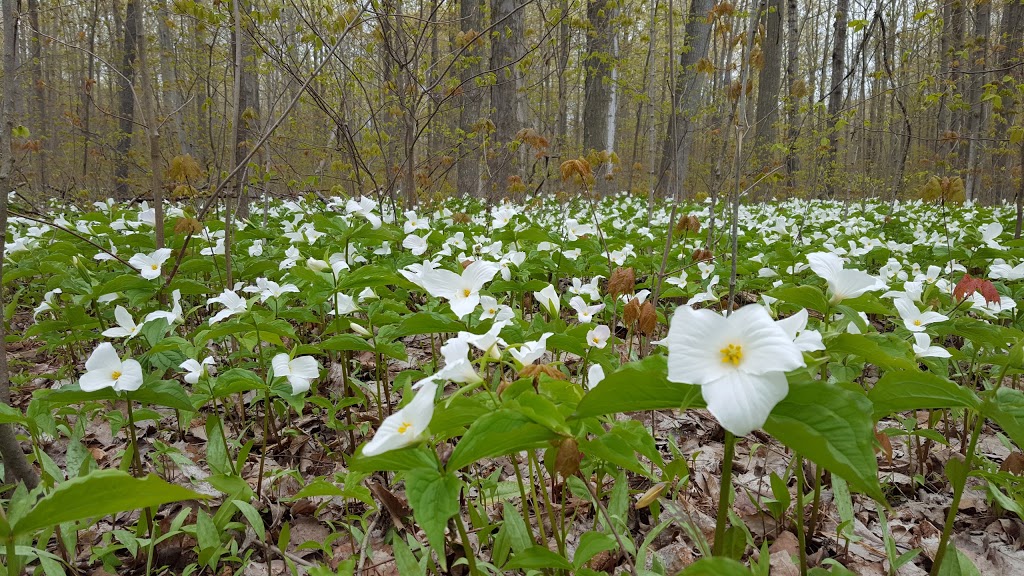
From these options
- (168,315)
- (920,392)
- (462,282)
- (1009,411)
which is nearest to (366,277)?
(462,282)

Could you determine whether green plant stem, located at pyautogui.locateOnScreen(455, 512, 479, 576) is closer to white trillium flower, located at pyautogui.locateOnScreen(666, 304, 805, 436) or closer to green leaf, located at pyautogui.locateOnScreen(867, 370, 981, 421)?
white trillium flower, located at pyautogui.locateOnScreen(666, 304, 805, 436)

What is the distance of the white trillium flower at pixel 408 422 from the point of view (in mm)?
799

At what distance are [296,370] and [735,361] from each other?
1298mm

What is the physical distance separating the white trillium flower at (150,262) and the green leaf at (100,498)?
1.68 m

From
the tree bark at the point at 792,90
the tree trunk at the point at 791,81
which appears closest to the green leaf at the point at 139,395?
the tree bark at the point at 792,90

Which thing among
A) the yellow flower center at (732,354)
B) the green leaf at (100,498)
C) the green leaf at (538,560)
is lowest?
the green leaf at (538,560)

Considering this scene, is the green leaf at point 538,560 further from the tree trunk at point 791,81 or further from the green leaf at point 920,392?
the tree trunk at point 791,81

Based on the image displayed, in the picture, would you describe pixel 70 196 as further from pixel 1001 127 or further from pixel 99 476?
pixel 1001 127

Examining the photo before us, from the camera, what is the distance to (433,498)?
845 mm

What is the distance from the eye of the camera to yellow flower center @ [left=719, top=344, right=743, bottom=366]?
30.4 inches

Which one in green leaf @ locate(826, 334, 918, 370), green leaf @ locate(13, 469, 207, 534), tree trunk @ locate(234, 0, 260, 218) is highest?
tree trunk @ locate(234, 0, 260, 218)

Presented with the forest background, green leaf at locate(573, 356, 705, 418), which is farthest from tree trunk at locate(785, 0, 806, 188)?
Answer: green leaf at locate(573, 356, 705, 418)

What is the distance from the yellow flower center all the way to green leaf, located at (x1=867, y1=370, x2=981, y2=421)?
28cm

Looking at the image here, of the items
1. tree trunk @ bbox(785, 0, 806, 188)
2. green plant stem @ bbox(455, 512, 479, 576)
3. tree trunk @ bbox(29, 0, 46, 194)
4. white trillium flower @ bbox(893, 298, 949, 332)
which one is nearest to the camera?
green plant stem @ bbox(455, 512, 479, 576)
